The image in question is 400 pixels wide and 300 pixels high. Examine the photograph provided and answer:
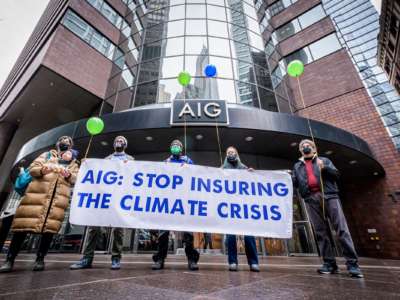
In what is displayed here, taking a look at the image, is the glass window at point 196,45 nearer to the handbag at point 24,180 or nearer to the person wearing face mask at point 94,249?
the handbag at point 24,180

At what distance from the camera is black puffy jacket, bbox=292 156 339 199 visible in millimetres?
2934

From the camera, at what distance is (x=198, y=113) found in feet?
23.4

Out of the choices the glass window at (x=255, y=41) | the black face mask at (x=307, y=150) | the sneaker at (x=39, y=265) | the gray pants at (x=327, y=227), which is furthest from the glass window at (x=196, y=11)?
the sneaker at (x=39, y=265)

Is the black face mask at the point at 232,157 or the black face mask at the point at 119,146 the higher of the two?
the black face mask at the point at 119,146

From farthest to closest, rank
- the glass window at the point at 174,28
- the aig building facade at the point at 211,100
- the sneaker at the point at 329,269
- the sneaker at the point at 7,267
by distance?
the glass window at the point at 174,28
the aig building facade at the point at 211,100
the sneaker at the point at 329,269
the sneaker at the point at 7,267

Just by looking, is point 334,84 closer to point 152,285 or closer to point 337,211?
point 337,211

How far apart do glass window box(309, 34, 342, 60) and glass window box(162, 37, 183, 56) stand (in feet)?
28.6

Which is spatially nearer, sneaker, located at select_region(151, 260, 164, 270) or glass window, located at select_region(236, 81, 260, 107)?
sneaker, located at select_region(151, 260, 164, 270)

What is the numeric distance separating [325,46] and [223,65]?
787cm

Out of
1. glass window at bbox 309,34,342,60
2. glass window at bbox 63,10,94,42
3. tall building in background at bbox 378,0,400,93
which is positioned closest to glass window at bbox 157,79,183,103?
glass window at bbox 63,10,94,42

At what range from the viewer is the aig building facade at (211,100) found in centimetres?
767

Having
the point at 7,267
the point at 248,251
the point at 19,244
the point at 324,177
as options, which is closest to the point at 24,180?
the point at 19,244

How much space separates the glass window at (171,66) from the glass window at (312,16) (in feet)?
33.5

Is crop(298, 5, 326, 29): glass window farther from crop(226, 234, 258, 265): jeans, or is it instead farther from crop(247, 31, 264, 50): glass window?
crop(226, 234, 258, 265): jeans
